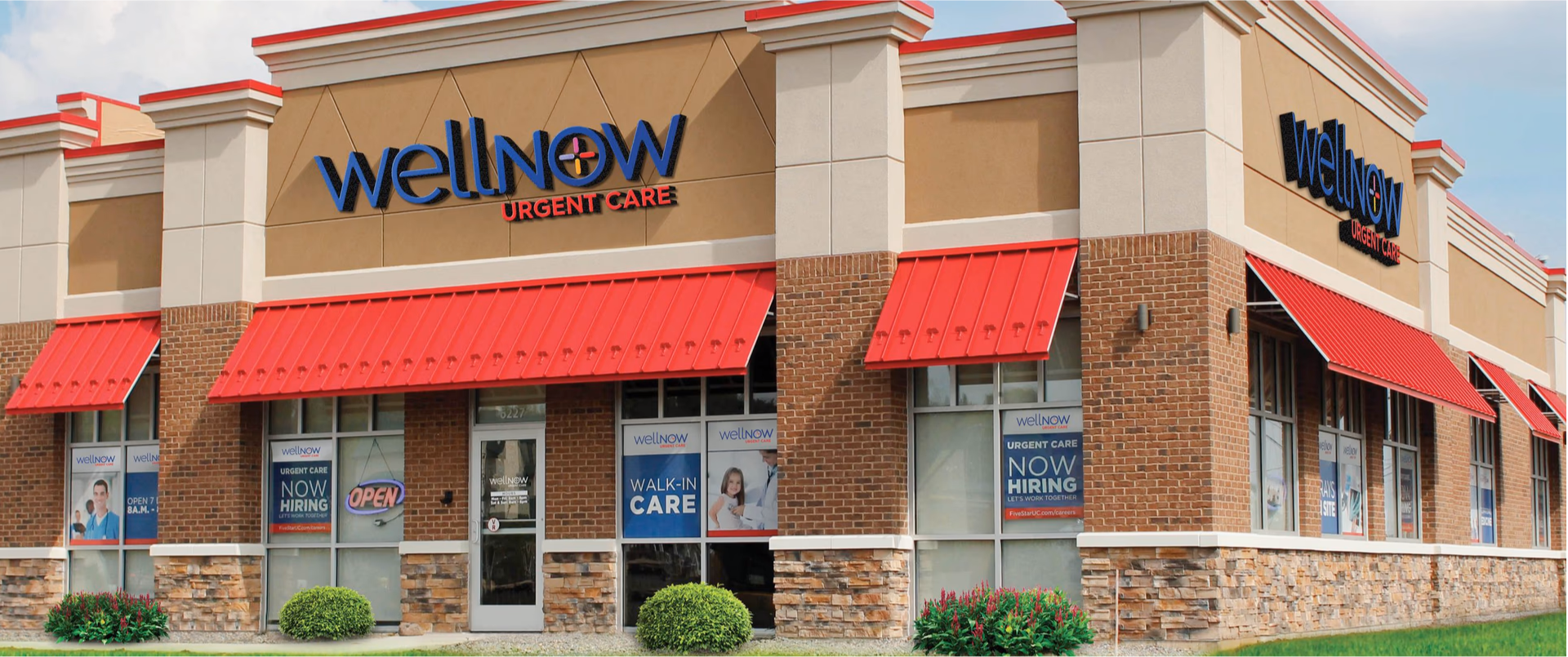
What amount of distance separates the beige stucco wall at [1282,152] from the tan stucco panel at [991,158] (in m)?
2.35

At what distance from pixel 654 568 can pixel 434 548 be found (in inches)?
119

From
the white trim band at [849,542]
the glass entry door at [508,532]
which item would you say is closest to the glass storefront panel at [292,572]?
the glass entry door at [508,532]

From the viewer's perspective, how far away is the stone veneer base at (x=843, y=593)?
20.6 meters


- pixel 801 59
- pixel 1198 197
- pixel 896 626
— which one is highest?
pixel 801 59

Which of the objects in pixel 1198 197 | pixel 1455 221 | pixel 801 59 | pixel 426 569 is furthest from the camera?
pixel 1455 221

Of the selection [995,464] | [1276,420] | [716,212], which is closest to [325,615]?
[716,212]

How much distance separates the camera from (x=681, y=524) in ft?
73.6

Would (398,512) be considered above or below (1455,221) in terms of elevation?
below

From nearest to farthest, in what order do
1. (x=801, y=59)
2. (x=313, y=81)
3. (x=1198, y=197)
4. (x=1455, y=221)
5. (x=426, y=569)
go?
1. (x=1198, y=197)
2. (x=801, y=59)
3. (x=426, y=569)
4. (x=313, y=81)
5. (x=1455, y=221)

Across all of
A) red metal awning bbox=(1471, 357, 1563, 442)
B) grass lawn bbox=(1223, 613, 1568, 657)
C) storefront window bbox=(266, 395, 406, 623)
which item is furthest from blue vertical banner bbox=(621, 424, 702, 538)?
red metal awning bbox=(1471, 357, 1563, 442)

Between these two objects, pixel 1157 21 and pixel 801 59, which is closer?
pixel 1157 21

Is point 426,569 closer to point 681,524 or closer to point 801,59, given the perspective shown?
point 681,524

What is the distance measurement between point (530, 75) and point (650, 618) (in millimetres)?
7605

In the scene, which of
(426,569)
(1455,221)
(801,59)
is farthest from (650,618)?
(1455,221)
